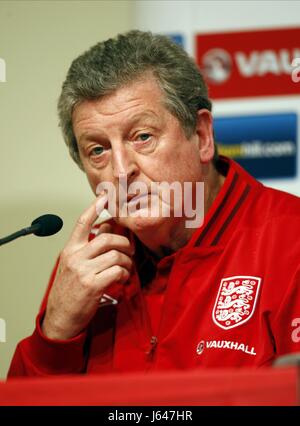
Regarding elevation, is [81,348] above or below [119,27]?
below

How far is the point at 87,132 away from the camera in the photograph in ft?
5.98

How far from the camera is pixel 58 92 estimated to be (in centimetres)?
243

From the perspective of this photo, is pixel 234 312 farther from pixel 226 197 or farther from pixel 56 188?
pixel 56 188

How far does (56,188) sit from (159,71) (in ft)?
2.46

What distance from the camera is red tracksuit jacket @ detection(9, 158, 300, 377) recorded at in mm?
1615

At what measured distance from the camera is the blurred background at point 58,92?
2.34 meters
